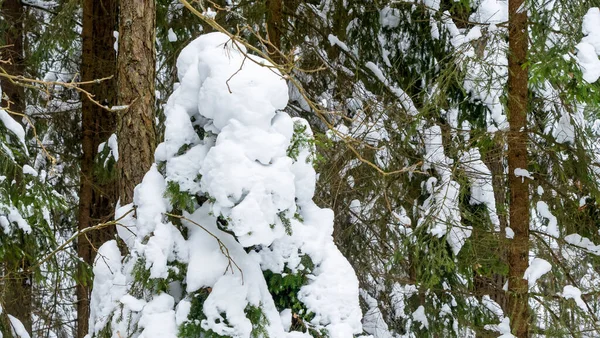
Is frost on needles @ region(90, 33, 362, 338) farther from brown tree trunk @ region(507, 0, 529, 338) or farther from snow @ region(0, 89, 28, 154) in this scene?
snow @ region(0, 89, 28, 154)

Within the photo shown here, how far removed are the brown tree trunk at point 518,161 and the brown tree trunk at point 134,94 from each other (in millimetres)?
3005

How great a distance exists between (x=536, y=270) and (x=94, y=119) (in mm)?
5757

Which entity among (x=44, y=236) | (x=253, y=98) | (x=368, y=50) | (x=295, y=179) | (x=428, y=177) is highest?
(x=368, y=50)

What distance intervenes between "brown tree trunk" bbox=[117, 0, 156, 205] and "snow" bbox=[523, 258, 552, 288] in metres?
3.26

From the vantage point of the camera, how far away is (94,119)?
860 centimetres

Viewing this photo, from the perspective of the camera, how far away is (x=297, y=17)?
23.5 feet

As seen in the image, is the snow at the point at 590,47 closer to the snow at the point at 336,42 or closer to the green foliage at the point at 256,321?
the green foliage at the point at 256,321

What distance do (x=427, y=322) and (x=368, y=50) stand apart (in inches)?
123

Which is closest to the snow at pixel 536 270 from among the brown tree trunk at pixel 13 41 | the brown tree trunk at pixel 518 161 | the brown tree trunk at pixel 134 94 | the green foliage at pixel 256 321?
the brown tree trunk at pixel 518 161

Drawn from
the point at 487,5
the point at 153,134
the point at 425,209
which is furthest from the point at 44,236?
the point at 487,5

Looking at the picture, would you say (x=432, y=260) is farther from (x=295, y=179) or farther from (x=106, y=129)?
(x=106, y=129)

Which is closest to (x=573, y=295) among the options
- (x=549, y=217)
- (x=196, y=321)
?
(x=549, y=217)

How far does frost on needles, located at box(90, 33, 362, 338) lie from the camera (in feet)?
10.4

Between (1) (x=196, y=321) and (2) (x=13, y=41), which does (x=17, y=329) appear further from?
(2) (x=13, y=41)
